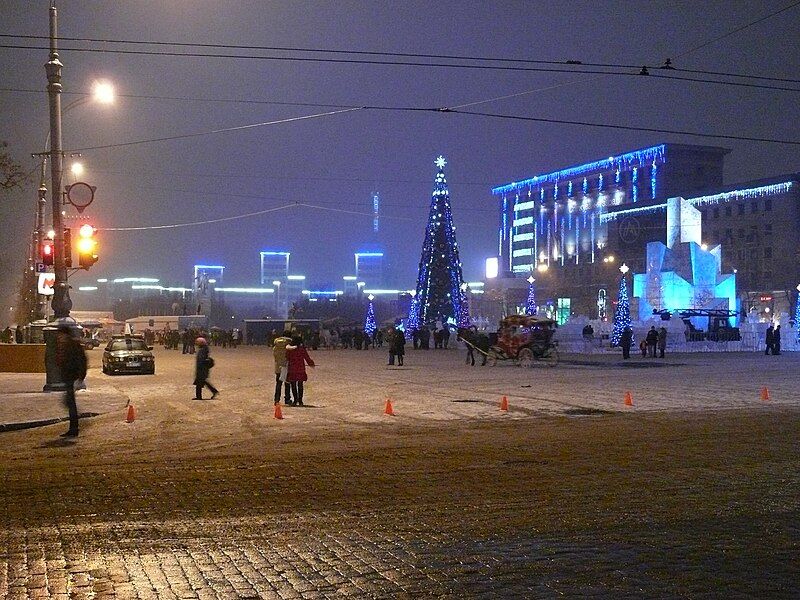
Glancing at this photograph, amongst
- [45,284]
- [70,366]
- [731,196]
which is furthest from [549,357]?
[731,196]

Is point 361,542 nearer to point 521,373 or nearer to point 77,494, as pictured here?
point 77,494

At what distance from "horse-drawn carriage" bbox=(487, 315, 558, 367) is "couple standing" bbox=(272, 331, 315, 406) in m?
19.8

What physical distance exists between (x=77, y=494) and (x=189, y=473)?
166 centimetres

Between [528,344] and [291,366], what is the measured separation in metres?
20.6

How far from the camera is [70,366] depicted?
50.8 ft

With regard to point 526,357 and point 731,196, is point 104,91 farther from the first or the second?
point 731,196

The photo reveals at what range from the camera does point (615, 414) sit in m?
18.8

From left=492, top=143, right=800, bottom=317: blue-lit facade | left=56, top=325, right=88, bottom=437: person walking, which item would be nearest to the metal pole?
left=56, top=325, right=88, bottom=437: person walking

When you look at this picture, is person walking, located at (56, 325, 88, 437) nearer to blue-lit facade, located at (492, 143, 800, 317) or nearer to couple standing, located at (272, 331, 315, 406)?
couple standing, located at (272, 331, 315, 406)

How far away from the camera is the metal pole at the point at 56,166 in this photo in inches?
890

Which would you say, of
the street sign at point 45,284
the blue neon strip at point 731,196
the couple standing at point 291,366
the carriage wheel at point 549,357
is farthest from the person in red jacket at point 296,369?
the blue neon strip at point 731,196

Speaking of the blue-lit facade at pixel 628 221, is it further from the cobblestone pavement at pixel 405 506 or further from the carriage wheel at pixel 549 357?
the cobblestone pavement at pixel 405 506

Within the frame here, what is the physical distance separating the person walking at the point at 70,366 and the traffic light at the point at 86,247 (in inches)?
297

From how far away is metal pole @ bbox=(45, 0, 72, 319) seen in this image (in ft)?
74.1
